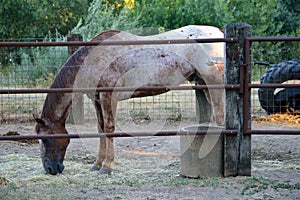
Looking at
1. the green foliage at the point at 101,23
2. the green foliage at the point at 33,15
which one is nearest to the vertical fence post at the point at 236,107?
the green foliage at the point at 101,23

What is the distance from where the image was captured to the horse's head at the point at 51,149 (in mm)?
5219

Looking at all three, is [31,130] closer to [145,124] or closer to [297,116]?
[145,124]

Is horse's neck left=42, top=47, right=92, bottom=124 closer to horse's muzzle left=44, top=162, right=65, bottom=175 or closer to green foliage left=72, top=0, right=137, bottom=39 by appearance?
horse's muzzle left=44, top=162, right=65, bottom=175

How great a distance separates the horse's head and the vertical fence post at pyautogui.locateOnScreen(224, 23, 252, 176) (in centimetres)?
179

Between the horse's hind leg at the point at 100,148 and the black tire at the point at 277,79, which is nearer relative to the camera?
the horse's hind leg at the point at 100,148

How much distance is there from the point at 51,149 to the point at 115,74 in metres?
1.13

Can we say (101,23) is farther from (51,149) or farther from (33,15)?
(51,149)

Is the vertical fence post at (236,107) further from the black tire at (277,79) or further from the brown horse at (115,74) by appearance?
the black tire at (277,79)

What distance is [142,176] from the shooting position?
197 inches

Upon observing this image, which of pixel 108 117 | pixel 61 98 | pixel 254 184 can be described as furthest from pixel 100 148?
pixel 254 184

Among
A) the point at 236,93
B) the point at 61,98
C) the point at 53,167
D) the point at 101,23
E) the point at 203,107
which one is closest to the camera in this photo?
the point at 236,93

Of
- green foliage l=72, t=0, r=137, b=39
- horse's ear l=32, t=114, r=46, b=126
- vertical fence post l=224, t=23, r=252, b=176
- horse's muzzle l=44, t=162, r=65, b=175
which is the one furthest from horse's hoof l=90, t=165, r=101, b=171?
green foliage l=72, t=0, r=137, b=39

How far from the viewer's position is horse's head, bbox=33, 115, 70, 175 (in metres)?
5.22

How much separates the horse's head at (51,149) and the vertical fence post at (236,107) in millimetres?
1795
